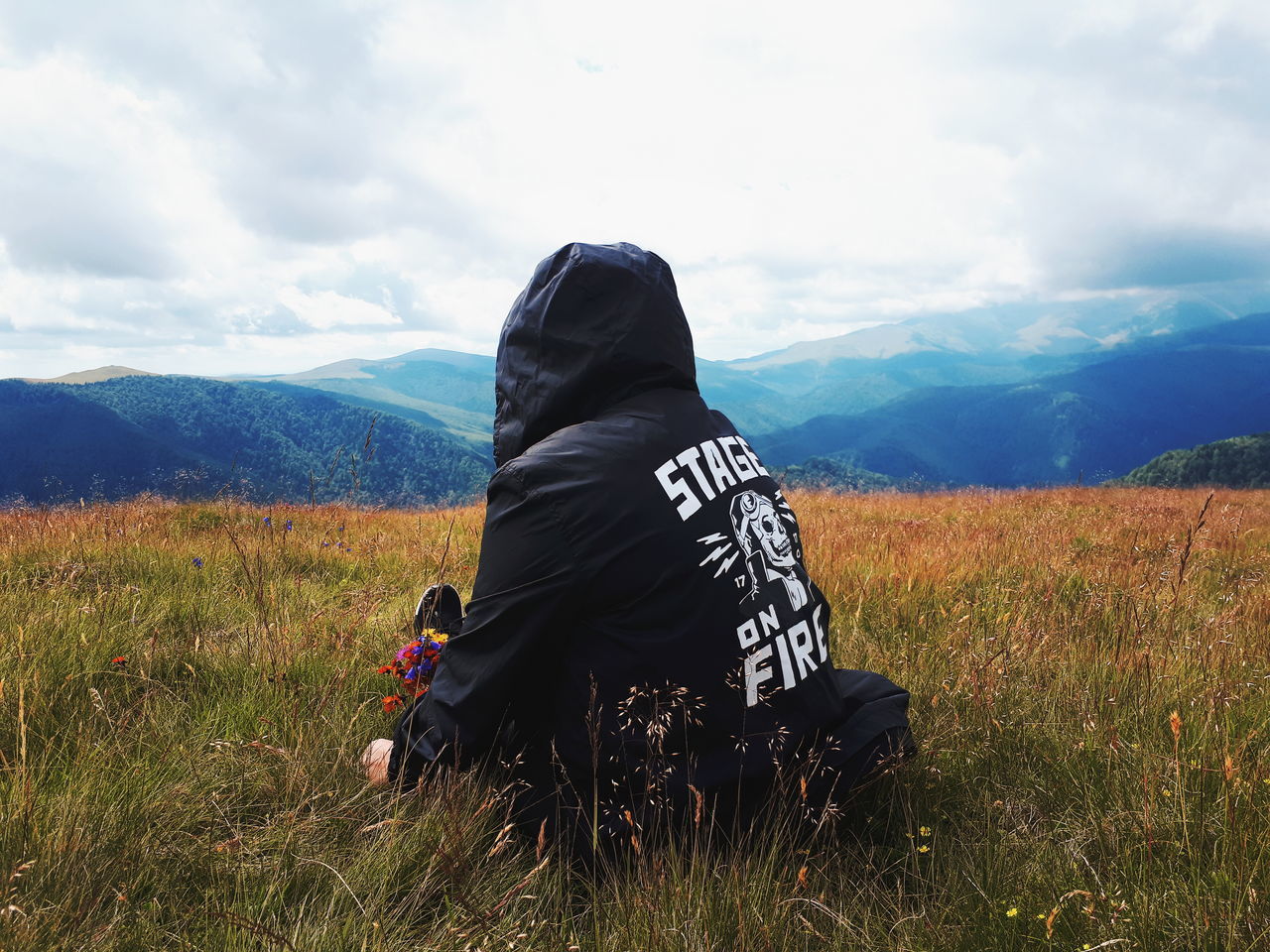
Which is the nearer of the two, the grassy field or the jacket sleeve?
the grassy field

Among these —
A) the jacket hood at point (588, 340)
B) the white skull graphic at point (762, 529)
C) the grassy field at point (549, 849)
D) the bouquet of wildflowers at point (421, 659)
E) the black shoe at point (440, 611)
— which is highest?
the jacket hood at point (588, 340)

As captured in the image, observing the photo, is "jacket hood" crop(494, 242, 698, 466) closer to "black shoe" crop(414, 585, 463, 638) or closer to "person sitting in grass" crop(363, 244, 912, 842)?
"person sitting in grass" crop(363, 244, 912, 842)

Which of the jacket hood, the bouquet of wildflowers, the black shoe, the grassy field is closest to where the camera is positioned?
the grassy field

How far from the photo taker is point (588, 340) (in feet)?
7.00

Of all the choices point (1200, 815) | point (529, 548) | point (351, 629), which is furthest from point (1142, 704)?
point (351, 629)

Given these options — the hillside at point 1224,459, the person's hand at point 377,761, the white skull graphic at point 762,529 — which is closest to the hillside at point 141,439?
the hillside at point 1224,459

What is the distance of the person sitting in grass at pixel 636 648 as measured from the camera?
175 cm

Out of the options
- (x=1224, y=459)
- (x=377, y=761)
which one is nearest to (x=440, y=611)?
(x=377, y=761)

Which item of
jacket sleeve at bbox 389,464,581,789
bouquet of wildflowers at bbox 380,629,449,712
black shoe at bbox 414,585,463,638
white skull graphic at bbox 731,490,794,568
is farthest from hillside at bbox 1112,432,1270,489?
jacket sleeve at bbox 389,464,581,789

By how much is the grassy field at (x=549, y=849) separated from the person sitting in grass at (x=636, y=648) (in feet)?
0.56

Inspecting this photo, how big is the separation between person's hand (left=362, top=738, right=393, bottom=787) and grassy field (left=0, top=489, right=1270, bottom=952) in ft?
0.19

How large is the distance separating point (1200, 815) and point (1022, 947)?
2.52 ft

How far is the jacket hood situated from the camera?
2137 millimetres

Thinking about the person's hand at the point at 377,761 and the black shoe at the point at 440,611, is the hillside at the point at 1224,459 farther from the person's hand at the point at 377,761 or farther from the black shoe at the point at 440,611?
the person's hand at the point at 377,761
